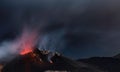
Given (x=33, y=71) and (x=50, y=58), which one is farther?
(x=50, y=58)

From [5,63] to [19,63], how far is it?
13410 millimetres

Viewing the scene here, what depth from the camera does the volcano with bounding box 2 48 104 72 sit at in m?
146

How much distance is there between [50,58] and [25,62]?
64.5 feet

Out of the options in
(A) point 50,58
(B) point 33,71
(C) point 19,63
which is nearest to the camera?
(B) point 33,71

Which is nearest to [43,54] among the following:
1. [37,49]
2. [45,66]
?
[37,49]

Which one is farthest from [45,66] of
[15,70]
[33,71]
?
[15,70]

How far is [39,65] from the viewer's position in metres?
148

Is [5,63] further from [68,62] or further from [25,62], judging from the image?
[68,62]

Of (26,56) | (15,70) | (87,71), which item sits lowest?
(87,71)

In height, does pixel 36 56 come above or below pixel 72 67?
above

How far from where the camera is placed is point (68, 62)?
524 feet

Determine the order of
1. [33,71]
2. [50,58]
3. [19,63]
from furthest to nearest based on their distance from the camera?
[50,58] → [19,63] → [33,71]

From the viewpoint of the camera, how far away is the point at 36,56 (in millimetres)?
162250

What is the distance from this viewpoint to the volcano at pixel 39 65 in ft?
477
